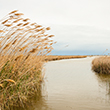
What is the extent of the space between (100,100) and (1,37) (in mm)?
3025

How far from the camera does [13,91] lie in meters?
3.62

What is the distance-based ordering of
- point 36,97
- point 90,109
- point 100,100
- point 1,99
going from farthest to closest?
point 36,97, point 100,100, point 90,109, point 1,99

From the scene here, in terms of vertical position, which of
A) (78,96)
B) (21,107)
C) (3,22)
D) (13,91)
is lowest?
(78,96)

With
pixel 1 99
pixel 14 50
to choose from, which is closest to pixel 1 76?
pixel 1 99

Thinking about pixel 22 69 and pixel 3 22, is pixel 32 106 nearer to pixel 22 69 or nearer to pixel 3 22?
pixel 22 69

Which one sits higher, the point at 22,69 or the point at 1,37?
the point at 1,37

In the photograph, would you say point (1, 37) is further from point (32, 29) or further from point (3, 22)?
point (32, 29)

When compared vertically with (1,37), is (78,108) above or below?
below

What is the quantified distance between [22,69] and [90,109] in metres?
2.03

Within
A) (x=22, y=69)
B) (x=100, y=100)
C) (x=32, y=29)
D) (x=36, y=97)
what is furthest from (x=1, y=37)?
(x=100, y=100)

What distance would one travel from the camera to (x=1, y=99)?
3170mm

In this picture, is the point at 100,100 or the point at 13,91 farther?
the point at 100,100

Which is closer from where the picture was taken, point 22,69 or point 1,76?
point 1,76

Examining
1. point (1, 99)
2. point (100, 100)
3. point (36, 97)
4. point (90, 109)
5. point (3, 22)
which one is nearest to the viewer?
point (3, 22)
